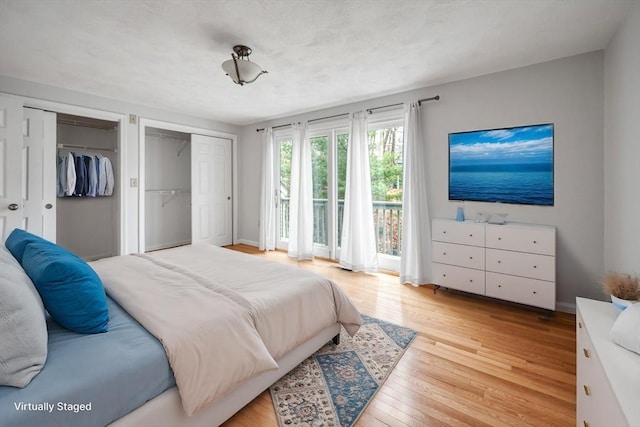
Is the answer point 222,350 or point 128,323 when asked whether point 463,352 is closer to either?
point 222,350

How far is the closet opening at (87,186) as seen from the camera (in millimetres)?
4117

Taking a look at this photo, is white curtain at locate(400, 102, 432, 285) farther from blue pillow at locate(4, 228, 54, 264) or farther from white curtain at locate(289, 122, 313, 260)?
blue pillow at locate(4, 228, 54, 264)

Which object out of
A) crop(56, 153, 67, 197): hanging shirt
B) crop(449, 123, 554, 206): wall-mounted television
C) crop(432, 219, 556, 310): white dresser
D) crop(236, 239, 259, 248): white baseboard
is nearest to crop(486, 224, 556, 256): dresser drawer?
crop(432, 219, 556, 310): white dresser

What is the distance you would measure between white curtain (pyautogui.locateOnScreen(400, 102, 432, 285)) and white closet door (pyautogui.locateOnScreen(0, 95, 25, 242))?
439 centimetres

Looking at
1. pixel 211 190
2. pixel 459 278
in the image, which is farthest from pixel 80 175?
pixel 459 278

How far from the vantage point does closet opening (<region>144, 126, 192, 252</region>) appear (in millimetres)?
5152

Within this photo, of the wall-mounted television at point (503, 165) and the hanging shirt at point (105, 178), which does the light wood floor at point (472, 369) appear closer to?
the wall-mounted television at point (503, 165)

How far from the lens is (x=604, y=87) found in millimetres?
2541

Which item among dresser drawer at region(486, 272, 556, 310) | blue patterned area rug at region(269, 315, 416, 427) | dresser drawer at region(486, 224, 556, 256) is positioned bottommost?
blue patterned area rug at region(269, 315, 416, 427)

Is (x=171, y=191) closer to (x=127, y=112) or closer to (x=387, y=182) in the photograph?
(x=127, y=112)

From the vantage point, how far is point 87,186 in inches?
165

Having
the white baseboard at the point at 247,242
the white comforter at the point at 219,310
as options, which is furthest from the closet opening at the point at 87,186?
the white comforter at the point at 219,310

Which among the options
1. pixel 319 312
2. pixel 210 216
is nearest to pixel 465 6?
pixel 319 312

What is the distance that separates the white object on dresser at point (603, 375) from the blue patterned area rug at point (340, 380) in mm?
1002
